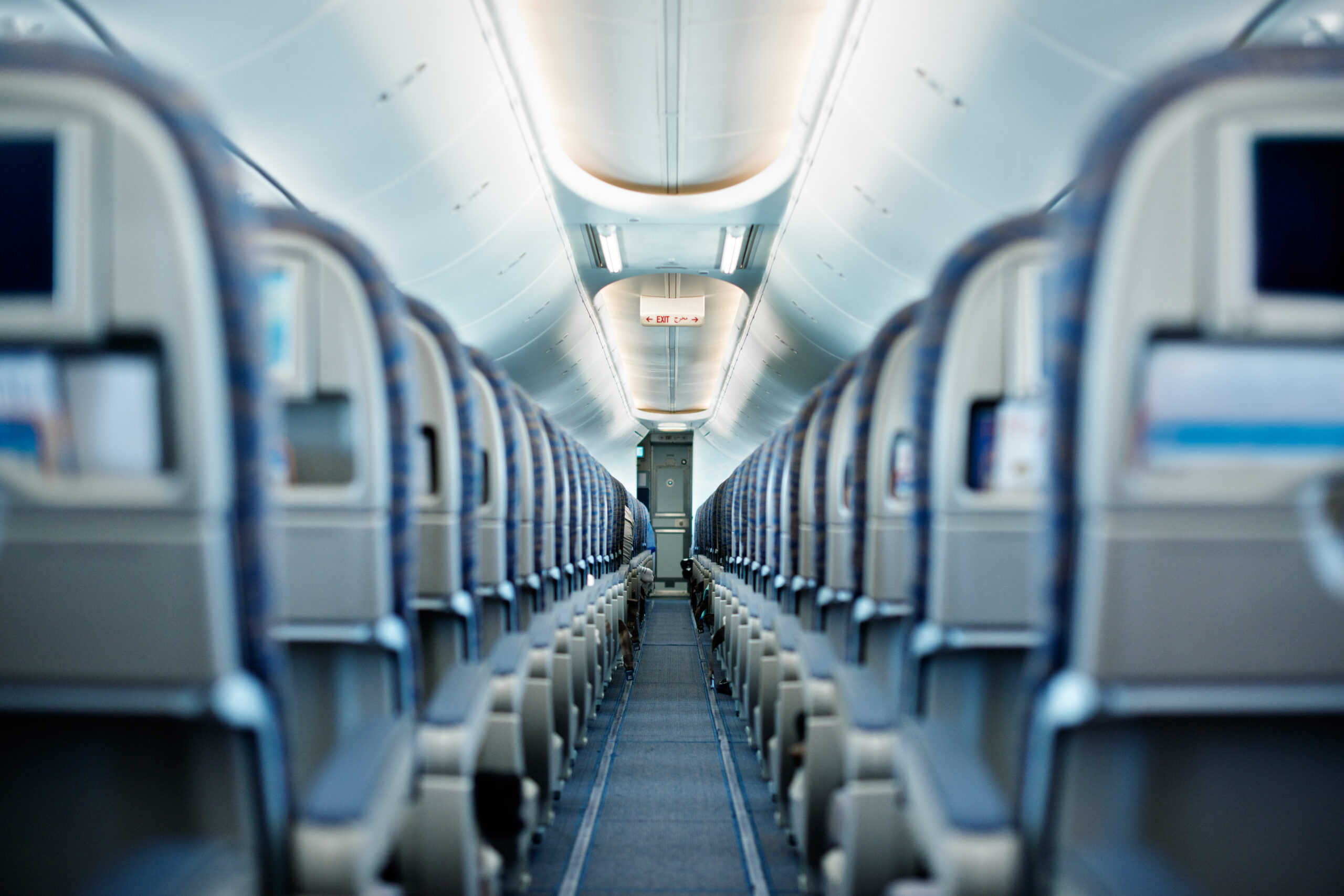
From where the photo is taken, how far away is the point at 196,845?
4.37 ft

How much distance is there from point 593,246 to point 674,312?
126 inches

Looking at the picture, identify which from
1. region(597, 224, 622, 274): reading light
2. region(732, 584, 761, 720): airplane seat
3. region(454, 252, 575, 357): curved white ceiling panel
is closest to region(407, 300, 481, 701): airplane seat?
region(732, 584, 761, 720): airplane seat

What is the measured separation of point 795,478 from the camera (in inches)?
167

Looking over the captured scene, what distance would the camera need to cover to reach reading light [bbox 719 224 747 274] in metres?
8.93

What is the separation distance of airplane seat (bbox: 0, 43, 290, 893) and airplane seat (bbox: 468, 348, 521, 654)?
7.08 ft

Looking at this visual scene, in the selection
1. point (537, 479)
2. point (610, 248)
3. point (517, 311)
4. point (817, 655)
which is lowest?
point (817, 655)

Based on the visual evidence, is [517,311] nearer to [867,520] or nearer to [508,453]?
[508,453]

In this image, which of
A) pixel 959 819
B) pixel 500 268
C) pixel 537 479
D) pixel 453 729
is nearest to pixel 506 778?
pixel 453 729

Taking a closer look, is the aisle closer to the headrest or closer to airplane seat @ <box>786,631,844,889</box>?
airplane seat @ <box>786,631,844,889</box>

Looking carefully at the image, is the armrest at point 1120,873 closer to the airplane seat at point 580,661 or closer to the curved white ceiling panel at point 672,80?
the airplane seat at point 580,661

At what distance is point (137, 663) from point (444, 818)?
1.05m

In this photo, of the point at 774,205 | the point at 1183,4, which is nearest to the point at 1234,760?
the point at 1183,4

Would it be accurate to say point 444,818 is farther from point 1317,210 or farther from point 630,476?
point 630,476

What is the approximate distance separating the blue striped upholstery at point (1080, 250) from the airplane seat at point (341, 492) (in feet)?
4.57
